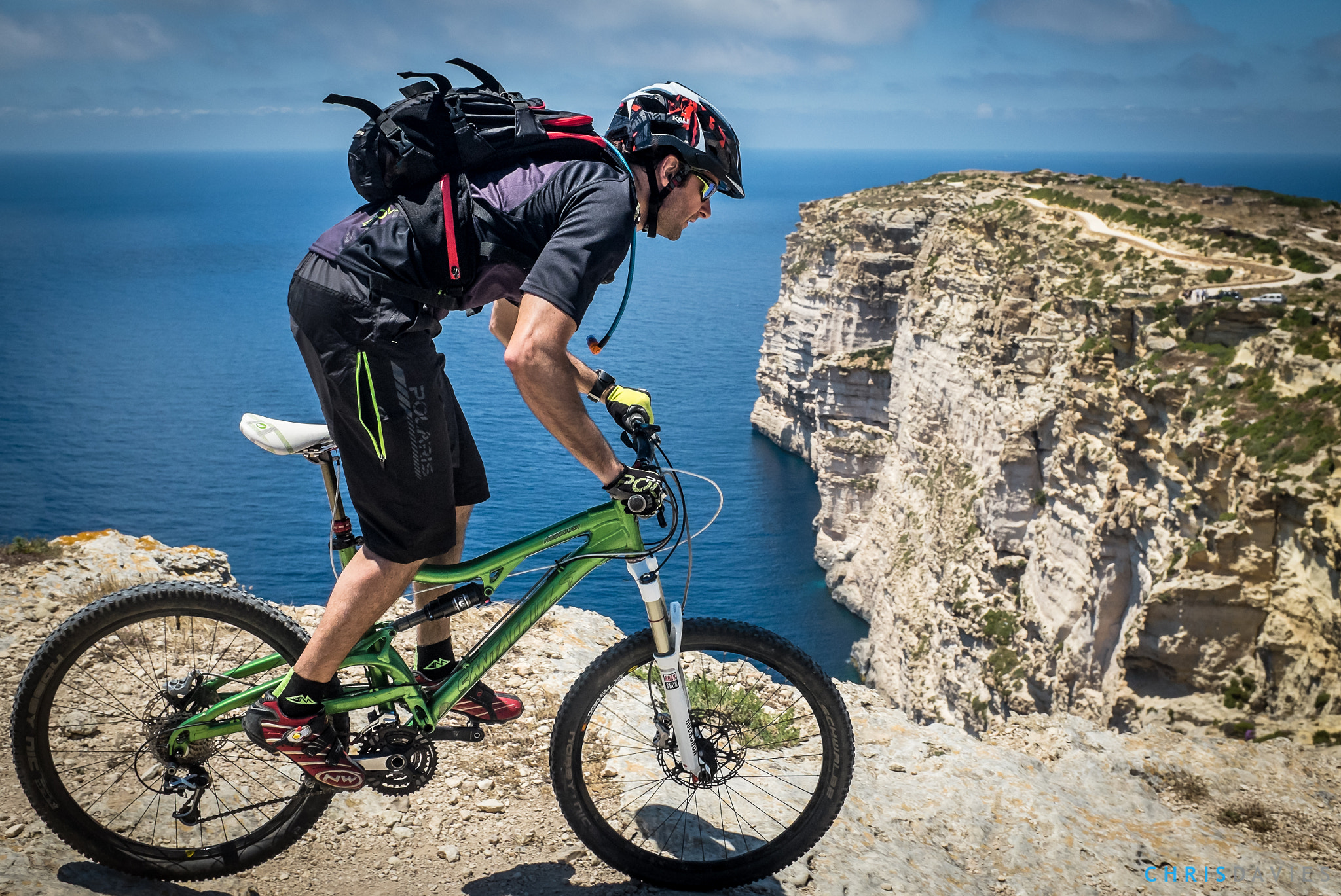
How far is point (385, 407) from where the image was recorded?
3.83m

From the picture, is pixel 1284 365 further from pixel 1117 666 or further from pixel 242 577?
pixel 242 577

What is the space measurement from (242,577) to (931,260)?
39766 millimetres

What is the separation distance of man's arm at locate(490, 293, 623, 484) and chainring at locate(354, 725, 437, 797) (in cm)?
184

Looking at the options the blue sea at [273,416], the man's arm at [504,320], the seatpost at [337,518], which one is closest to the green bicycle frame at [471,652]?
the seatpost at [337,518]

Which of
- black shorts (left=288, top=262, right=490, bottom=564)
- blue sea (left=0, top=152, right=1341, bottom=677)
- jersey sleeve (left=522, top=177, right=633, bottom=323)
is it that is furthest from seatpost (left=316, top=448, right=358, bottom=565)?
blue sea (left=0, top=152, right=1341, bottom=677)

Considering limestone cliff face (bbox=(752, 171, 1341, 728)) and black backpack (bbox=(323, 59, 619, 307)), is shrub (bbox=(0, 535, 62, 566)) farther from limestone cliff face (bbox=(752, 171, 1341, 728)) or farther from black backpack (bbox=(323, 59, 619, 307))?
limestone cliff face (bbox=(752, 171, 1341, 728))

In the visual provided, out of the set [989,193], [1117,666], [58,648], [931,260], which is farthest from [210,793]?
[989,193]

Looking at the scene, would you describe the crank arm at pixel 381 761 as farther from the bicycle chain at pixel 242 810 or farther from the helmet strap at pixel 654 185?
the helmet strap at pixel 654 185

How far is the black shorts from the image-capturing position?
3.81 m

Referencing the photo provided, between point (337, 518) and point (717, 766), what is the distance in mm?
2365

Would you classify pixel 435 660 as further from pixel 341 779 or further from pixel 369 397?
pixel 369 397

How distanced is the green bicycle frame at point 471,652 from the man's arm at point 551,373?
66 cm

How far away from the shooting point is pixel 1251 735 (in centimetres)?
1150

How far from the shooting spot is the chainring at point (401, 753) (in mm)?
4391
